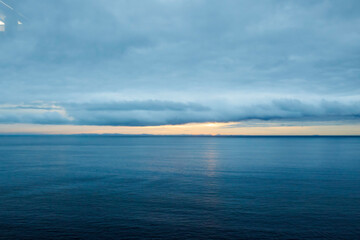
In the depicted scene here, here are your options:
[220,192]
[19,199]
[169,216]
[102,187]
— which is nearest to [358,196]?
[220,192]

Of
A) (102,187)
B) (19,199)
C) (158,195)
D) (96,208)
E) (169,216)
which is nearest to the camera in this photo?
(169,216)

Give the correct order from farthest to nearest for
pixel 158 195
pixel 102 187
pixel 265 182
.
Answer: pixel 265 182 → pixel 102 187 → pixel 158 195

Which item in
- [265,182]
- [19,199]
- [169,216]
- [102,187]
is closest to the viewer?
[169,216]

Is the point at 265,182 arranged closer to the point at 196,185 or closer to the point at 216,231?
the point at 196,185

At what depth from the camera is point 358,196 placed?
4541 centimetres

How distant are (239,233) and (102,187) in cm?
3089

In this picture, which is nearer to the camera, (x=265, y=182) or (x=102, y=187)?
(x=102, y=187)

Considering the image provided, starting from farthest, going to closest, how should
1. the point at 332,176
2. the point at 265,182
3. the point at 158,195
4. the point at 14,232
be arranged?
the point at 332,176 → the point at 265,182 → the point at 158,195 → the point at 14,232

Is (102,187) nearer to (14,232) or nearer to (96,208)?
(96,208)

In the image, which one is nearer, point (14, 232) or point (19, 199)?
point (14, 232)

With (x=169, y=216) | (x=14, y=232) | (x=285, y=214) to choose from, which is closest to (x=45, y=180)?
(x=14, y=232)

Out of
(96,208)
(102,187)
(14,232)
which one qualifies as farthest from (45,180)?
(14,232)

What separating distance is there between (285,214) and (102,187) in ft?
108

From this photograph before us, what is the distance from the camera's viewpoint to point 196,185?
182ft
